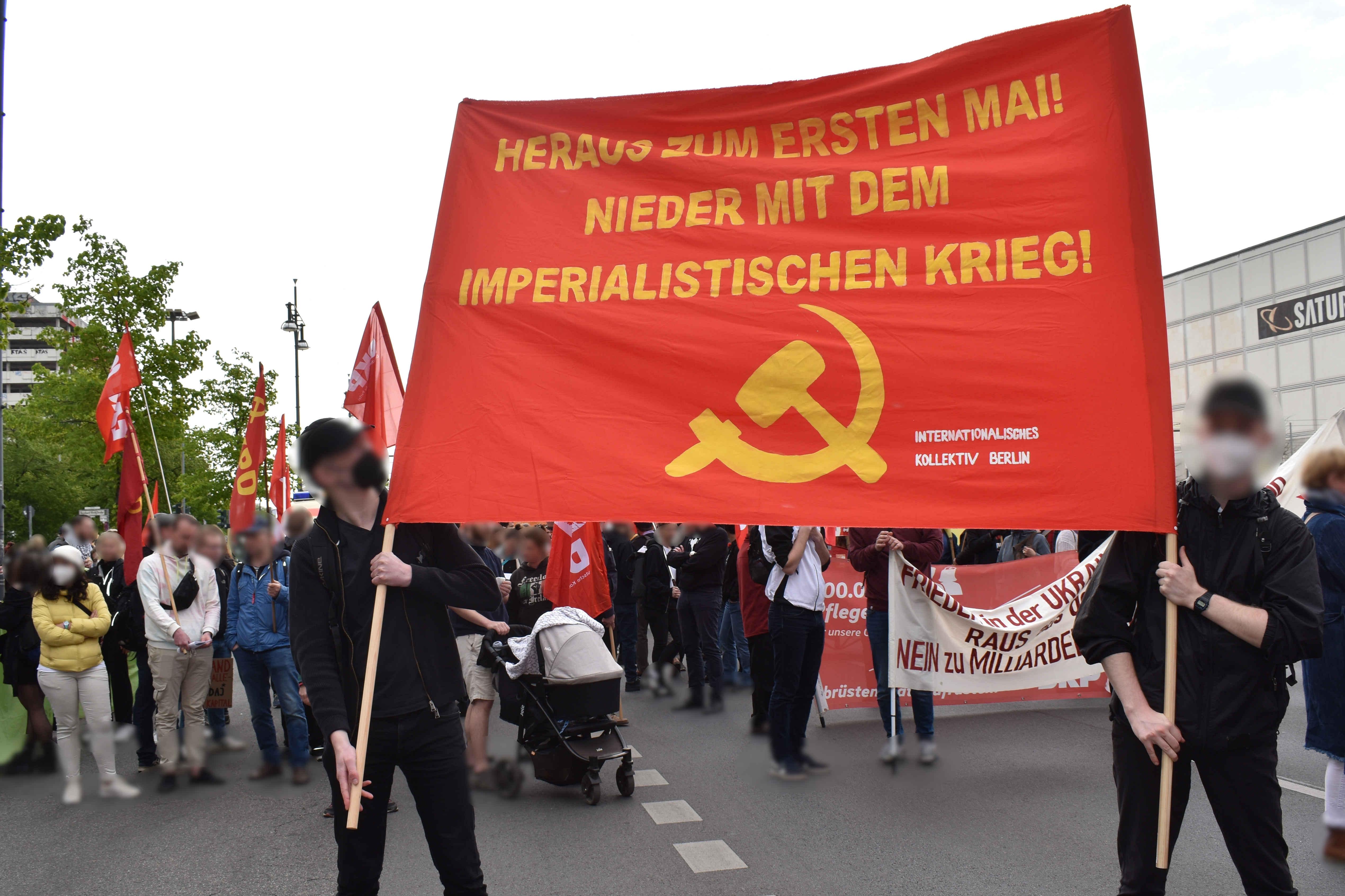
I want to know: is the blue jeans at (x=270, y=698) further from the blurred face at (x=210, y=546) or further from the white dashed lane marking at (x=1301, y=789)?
the white dashed lane marking at (x=1301, y=789)

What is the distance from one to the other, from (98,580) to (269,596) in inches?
149

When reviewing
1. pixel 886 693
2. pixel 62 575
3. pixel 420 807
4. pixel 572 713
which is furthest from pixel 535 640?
pixel 420 807

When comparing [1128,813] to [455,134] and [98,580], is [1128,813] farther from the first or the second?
[98,580]

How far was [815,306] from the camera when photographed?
3453mm

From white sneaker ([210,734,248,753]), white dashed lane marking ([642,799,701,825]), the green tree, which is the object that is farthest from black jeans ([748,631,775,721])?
the green tree

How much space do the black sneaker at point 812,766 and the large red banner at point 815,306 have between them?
4.14m

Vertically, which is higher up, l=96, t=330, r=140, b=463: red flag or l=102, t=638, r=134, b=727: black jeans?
l=96, t=330, r=140, b=463: red flag

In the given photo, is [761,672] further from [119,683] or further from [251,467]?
[251,467]

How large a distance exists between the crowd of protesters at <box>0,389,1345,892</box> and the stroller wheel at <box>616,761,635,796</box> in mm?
980

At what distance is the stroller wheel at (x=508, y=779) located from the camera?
6793 millimetres

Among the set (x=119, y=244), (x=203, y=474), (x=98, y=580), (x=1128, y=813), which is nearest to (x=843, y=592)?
(x=1128, y=813)

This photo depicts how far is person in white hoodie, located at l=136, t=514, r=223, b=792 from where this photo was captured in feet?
24.8

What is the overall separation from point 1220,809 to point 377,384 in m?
5.57

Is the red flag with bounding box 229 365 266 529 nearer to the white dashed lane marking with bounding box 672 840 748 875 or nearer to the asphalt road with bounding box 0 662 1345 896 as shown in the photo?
the asphalt road with bounding box 0 662 1345 896
